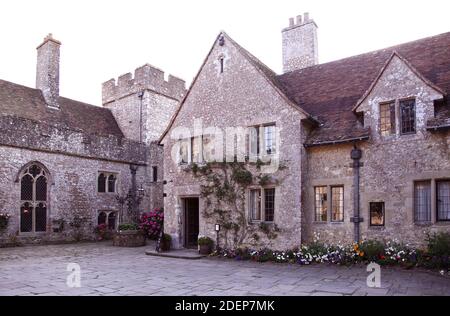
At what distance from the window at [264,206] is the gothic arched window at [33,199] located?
1065cm

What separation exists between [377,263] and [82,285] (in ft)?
26.1

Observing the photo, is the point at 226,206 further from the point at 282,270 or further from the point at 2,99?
the point at 2,99

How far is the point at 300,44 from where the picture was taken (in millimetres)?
19719

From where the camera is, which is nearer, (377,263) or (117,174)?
(377,263)

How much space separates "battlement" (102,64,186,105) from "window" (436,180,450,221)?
1844cm

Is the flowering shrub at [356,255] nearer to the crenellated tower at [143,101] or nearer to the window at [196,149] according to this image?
the window at [196,149]

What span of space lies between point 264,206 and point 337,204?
8.35ft

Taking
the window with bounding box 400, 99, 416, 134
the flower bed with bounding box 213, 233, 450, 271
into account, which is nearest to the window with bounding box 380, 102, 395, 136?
the window with bounding box 400, 99, 416, 134

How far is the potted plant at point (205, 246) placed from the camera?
14.4 metres

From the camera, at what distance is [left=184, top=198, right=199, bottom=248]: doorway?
16031mm

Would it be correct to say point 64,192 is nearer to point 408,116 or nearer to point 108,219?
point 108,219

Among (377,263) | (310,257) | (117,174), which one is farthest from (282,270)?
(117,174)
